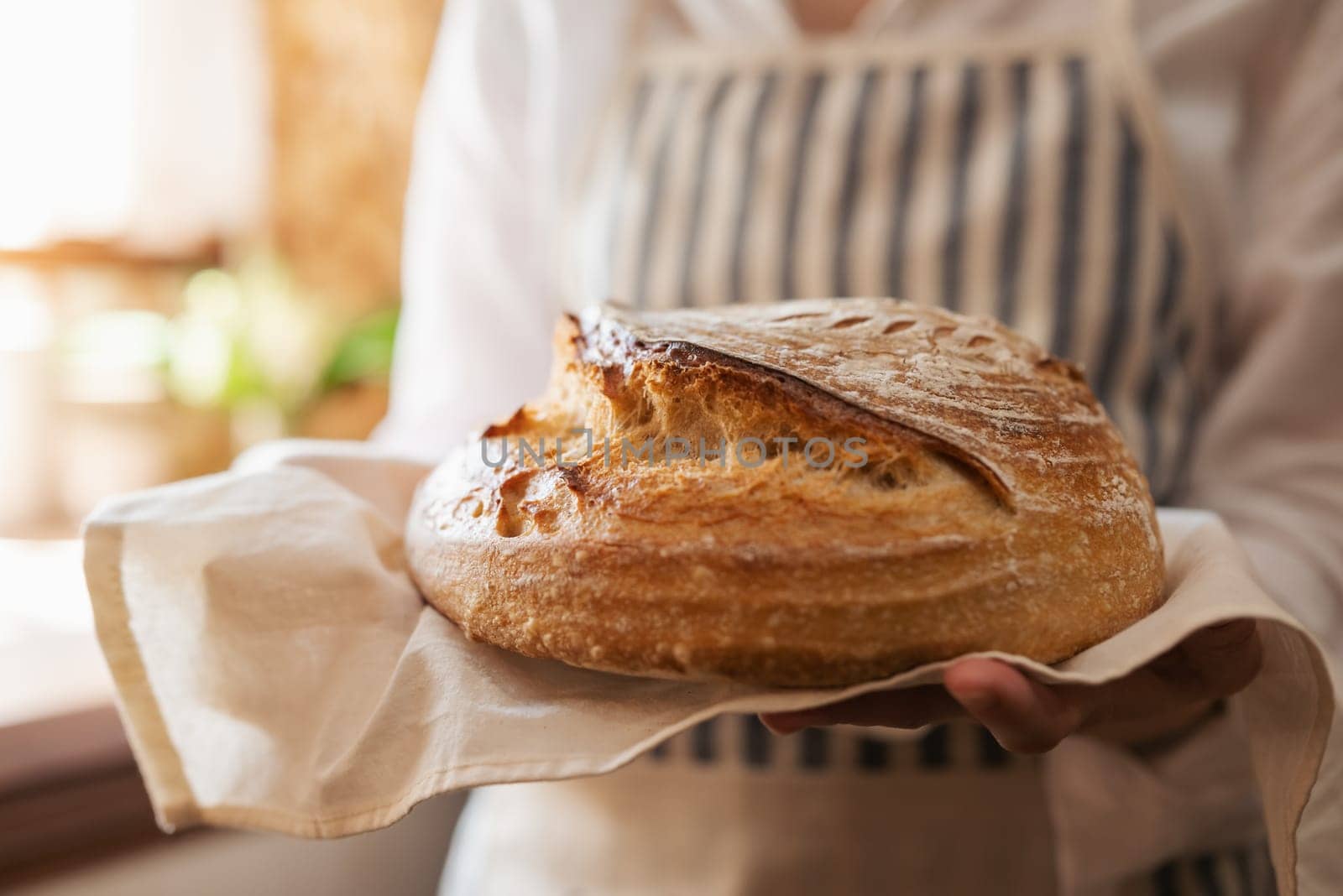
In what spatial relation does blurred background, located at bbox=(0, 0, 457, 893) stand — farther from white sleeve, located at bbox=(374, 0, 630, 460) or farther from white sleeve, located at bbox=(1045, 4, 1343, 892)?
white sleeve, located at bbox=(1045, 4, 1343, 892)

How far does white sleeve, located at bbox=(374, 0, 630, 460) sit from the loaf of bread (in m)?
0.63

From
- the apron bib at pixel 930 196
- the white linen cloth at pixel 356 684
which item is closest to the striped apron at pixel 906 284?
the apron bib at pixel 930 196

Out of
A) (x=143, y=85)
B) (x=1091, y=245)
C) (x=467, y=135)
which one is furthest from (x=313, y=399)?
(x=1091, y=245)

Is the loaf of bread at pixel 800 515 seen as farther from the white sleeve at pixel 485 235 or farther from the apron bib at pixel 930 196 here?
the white sleeve at pixel 485 235

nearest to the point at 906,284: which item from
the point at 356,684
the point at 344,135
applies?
the point at 356,684

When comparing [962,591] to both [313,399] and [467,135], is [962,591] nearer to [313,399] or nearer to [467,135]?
[467,135]

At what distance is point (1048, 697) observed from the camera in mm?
601

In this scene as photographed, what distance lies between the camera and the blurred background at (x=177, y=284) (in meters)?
1.79

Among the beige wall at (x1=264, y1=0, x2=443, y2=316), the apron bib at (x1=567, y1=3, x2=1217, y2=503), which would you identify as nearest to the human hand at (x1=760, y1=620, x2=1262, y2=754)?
the apron bib at (x1=567, y1=3, x2=1217, y2=503)

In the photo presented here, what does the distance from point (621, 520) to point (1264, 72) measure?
3.56 feet

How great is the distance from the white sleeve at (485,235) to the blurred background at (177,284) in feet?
2.67

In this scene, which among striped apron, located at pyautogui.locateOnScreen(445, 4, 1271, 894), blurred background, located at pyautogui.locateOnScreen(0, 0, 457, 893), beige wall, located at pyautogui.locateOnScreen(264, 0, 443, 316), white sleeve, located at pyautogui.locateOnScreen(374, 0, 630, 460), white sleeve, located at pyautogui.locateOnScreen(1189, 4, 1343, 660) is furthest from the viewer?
beige wall, located at pyautogui.locateOnScreen(264, 0, 443, 316)

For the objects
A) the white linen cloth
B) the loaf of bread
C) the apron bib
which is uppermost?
the apron bib

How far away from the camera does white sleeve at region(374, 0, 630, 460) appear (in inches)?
52.9
